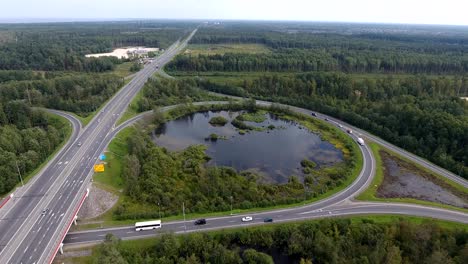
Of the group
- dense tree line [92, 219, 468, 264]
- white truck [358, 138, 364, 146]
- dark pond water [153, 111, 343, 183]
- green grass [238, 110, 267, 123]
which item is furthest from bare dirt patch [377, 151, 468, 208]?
green grass [238, 110, 267, 123]

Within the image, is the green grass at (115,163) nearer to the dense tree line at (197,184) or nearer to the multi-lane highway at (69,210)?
the dense tree line at (197,184)

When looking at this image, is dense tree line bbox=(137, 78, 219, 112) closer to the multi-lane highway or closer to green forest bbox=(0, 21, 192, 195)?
green forest bbox=(0, 21, 192, 195)

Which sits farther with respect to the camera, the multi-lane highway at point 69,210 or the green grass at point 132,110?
the green grass at point 132,110

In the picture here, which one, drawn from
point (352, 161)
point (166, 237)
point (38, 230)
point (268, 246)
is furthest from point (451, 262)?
point (38, 230)

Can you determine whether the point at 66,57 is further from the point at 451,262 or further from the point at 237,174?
the point at 451,262

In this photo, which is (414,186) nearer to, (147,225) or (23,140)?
(147,225)

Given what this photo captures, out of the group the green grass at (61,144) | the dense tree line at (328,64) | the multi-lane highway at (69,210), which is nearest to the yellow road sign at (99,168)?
the multi-lane highway at (69,210)
